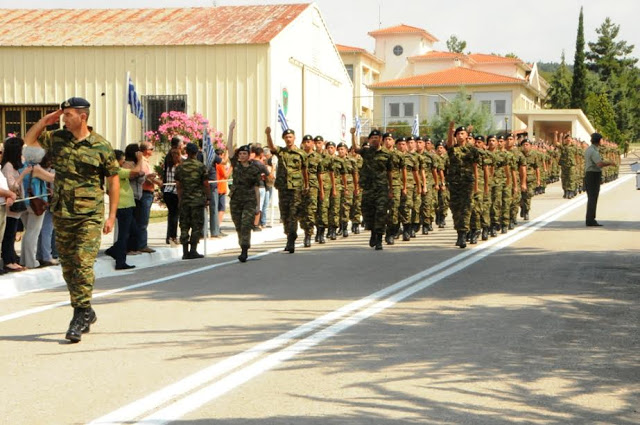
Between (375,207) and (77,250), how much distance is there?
29.8ft

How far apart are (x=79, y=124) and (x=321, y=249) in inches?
344

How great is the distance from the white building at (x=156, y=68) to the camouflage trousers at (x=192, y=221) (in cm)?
2191

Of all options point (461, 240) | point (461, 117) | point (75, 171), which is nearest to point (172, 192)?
point (461, 240)

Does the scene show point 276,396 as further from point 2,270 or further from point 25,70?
point 25,70

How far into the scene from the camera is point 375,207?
17.3 meters

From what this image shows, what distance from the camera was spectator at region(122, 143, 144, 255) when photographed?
578 inches

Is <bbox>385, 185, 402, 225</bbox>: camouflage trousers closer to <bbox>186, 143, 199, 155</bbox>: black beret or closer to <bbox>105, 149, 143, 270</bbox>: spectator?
<bbox>186, 143, 199, 155</bbox>: black beret

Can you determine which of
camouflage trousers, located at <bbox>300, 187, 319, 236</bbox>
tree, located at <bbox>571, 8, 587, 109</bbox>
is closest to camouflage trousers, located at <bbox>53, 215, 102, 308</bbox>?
camouflage trousers, located at <bbox>300, 187, 319, 236</bbox>

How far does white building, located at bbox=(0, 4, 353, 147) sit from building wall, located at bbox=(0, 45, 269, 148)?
Result: 0.12ft

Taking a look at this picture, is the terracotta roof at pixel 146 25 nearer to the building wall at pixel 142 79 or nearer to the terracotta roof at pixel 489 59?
the building wall at pixel 142 79

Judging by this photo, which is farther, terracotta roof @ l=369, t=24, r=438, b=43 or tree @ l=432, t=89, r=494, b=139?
terracotta roof @ l=369, t=24, r=438, b=43

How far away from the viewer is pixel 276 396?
632cm

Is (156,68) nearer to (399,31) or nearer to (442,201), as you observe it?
(442,201)

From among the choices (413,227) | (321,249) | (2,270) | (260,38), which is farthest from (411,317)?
(260,38)
